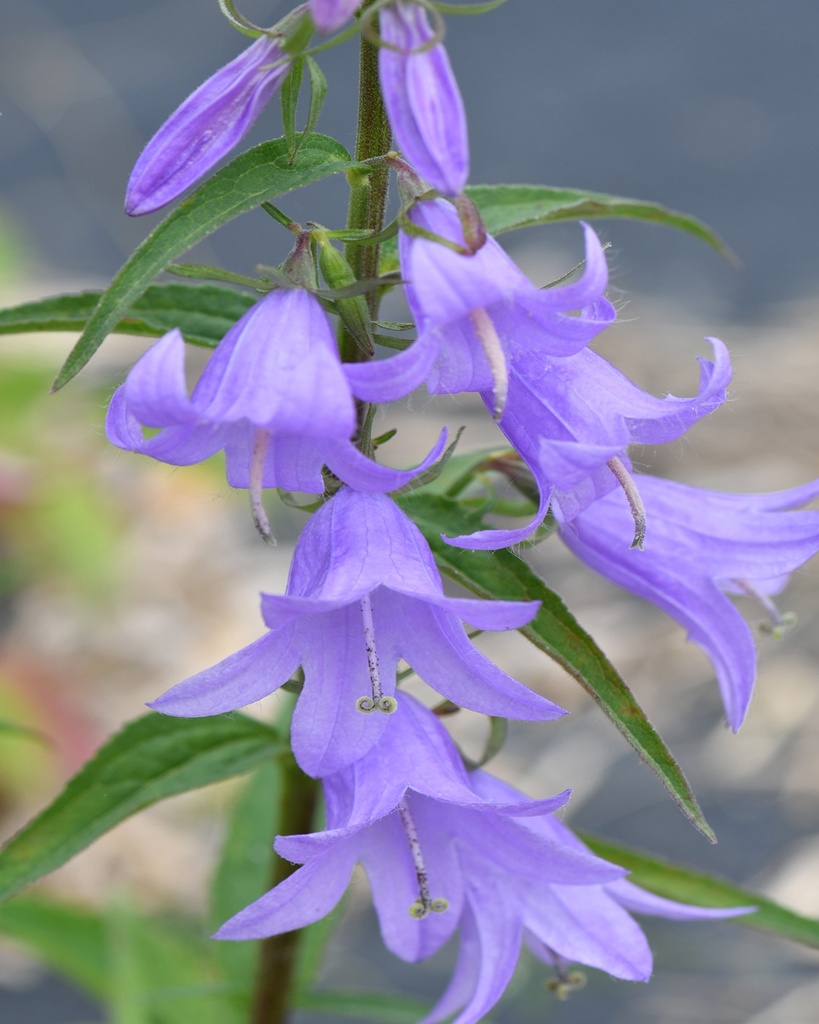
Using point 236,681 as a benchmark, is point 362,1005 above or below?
below

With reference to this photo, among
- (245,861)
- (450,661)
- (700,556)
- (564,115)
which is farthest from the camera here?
(564,115)

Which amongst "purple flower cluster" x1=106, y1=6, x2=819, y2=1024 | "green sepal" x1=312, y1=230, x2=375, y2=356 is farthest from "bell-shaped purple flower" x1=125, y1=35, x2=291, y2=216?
"green sepal" x1=312, y1=230, x2=375, y2=356

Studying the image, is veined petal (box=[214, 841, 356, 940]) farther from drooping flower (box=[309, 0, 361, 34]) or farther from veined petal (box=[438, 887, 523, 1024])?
drooping flower (box=[309, 0, 361, 34])

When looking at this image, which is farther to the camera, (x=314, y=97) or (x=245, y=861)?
(x=245, y=861)

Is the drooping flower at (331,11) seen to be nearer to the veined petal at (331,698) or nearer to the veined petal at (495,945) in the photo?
the veined petal at (331,698)

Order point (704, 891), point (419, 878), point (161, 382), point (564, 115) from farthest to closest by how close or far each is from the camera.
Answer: point (564, 115) → point (704, 891) → point (419, 878) → point (161, 382)

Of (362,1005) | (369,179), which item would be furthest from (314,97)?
(362,1005)

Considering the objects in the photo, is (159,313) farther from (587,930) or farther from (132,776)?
(587,930)

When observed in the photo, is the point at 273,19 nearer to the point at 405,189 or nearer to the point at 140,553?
the point at 140,553
